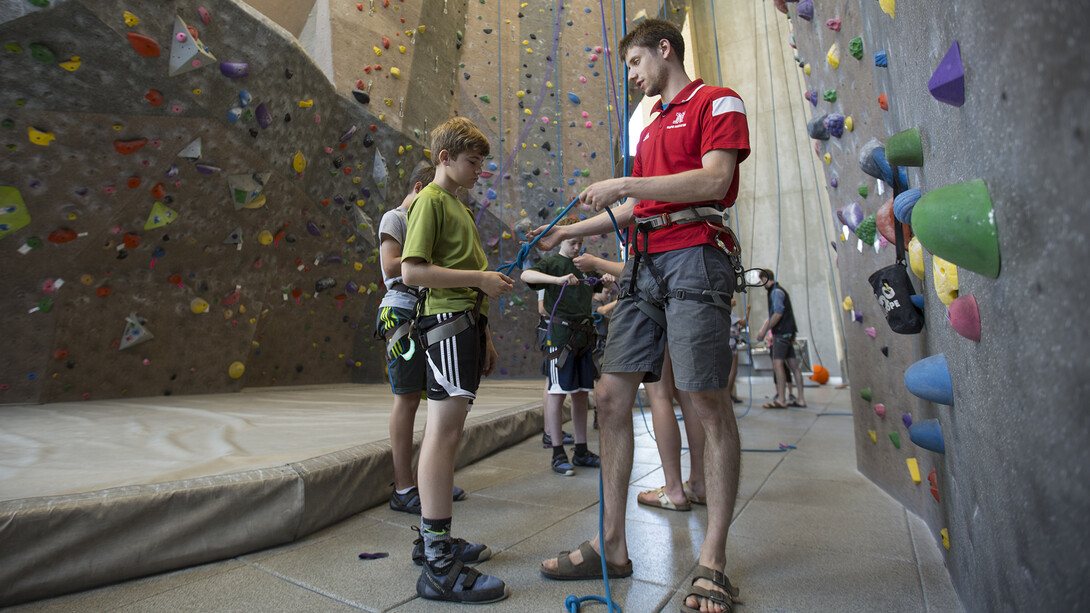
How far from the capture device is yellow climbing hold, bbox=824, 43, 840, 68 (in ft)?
7.19

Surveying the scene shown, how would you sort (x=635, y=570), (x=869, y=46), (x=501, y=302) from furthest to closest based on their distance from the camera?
(x=501, y=302) < (x=869, y=46) < (x=635, y=570)

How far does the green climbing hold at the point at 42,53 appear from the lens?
114 inches

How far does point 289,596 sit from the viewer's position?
1.38 m

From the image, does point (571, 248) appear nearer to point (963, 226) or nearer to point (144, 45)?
point (963, 226)

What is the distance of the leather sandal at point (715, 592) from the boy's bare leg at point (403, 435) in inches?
42.0

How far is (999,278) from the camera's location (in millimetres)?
750

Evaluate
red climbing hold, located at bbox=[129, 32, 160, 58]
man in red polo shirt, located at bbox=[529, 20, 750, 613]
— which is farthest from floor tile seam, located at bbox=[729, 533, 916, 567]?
red climbing hold, located at bbox=[129, 32, 160, 58]

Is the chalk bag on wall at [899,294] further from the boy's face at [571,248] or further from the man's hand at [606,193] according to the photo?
the boy's face at [571,248]

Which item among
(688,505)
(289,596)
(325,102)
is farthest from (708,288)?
(325,102)

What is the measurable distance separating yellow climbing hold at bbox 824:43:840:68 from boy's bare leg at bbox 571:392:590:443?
1.83m

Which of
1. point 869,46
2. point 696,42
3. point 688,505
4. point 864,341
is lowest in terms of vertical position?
point 688,505

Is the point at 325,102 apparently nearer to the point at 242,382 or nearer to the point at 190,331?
the point at 190,331

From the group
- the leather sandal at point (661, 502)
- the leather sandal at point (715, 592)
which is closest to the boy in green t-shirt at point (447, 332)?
the leather sandal at point (715, 592)

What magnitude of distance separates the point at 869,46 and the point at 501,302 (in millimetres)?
5403
